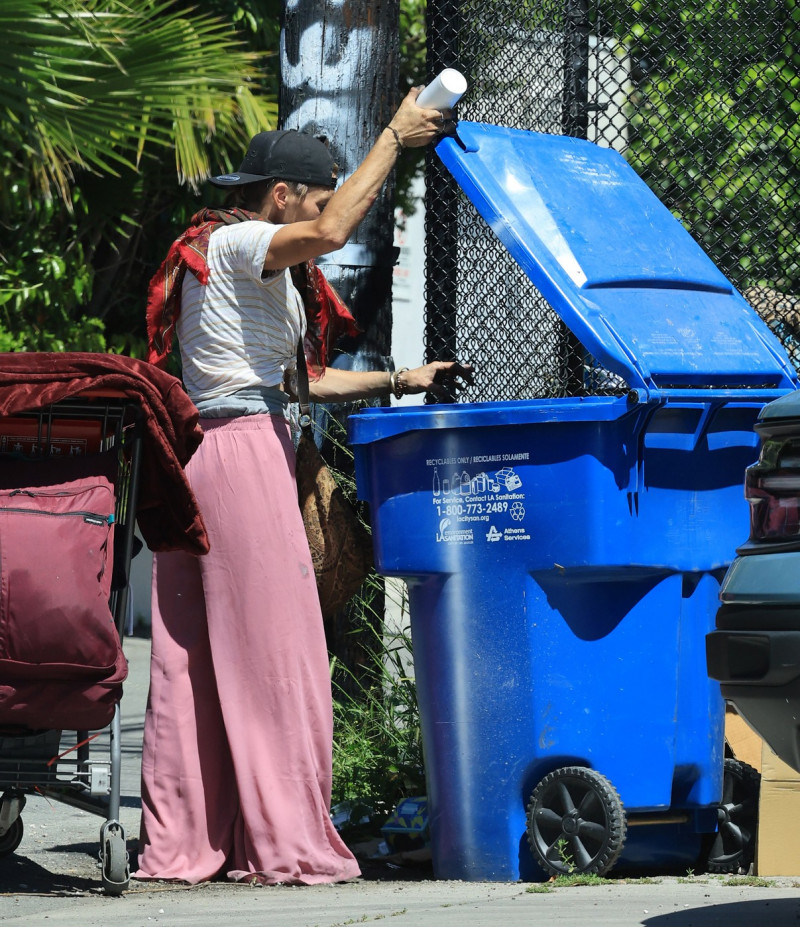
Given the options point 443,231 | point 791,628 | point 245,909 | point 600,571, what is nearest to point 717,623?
point 791,628

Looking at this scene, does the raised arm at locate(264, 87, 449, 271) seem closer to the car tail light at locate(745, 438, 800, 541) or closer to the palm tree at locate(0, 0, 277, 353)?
the car tail light at locate(745, 438, 800, 541)

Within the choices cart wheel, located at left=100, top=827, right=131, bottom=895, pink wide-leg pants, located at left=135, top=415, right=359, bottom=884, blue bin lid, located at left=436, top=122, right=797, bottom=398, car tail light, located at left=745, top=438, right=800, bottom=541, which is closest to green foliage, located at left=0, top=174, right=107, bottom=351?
pink wide-leg pants, located at left=135, top=415, right=359, bottom=884

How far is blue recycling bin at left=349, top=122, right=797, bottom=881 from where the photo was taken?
3928mm

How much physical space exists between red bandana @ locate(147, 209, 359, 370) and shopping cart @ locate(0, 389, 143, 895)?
475 mm

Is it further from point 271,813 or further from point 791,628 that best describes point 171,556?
point 791,628

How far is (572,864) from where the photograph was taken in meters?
3.92

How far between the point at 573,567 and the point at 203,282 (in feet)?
4.18

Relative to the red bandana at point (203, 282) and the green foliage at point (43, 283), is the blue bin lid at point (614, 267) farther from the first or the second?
the green foliage at point (43, 283)

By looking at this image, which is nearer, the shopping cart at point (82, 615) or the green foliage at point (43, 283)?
the shopping cart at point (82, 615)

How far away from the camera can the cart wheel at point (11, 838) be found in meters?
4.42

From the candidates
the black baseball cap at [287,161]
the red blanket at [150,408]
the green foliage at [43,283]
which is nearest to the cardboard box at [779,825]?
the red blanket at [150,408]

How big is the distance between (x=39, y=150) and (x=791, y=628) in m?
5.20

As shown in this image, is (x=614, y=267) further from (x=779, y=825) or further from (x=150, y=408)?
(x=779, y=825)

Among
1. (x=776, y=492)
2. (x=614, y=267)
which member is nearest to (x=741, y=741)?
(x=614, y=267)
